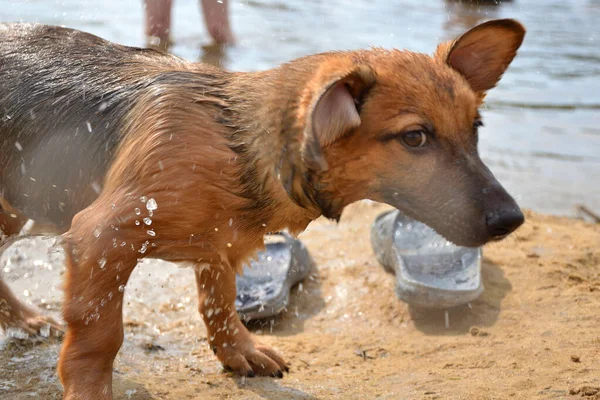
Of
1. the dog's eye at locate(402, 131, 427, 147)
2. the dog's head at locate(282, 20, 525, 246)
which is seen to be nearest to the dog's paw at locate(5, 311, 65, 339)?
the dog's head at locate(282, 20, 525, 246)

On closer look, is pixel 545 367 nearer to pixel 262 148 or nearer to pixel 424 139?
pixel 424 139

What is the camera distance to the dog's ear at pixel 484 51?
3736mm

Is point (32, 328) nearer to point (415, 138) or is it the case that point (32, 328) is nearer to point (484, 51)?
point (415, 138)

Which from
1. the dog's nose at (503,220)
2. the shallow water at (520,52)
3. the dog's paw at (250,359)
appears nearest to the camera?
the dog's nose at (503,220)

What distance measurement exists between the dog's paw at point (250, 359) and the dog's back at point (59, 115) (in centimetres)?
115

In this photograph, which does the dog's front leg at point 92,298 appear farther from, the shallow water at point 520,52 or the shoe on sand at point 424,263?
the shallow water at point 520,52

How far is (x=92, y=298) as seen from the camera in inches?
140

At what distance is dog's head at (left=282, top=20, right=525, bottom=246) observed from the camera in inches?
131

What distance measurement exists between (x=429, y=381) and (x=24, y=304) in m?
2.55

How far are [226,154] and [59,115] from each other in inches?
41.3

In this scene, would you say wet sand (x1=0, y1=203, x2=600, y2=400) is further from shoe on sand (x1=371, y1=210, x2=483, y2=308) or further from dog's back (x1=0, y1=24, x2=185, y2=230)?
dog's back (x1=0, y1=24, x2=185, y2=230)

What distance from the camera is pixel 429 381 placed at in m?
4.02

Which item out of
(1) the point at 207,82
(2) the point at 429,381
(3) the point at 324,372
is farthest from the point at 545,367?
(1) the point at 207,82

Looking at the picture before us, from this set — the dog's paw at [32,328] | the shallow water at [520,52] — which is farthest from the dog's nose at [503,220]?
the shallow water at [520,52]
